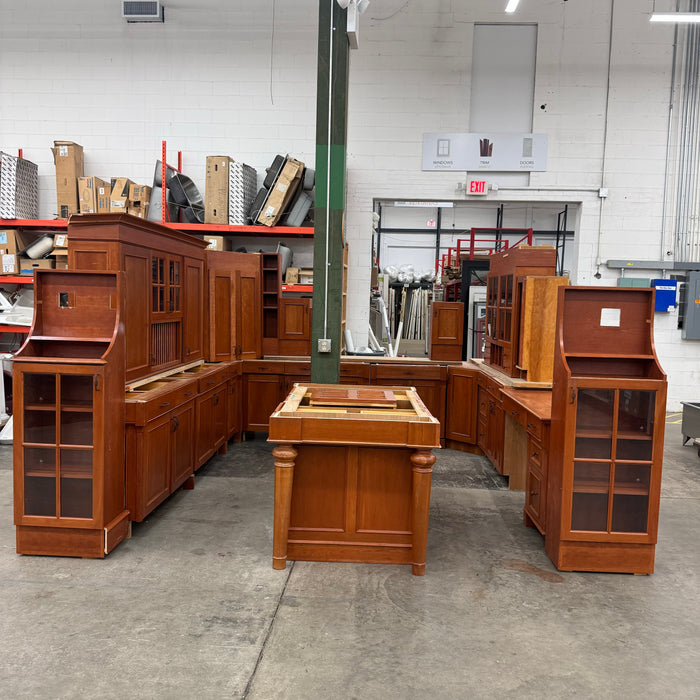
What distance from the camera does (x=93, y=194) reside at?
7.98 meters

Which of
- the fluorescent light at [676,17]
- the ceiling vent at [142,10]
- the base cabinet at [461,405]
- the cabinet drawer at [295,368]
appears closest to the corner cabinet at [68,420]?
the cabinet drawer at [295,368]

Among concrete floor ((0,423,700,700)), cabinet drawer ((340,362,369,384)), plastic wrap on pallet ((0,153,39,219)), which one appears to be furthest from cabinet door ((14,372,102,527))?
plastic wrap on pallet ((0,153,39,219))

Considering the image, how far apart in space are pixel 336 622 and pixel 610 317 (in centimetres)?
243

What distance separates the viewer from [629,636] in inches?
118

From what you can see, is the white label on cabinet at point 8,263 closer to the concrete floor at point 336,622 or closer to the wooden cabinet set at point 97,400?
the wooden cabinet set at point 97,400

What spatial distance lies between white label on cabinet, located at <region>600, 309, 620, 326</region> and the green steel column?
6.68 feet

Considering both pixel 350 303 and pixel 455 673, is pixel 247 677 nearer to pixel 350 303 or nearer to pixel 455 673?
pixel 455 673

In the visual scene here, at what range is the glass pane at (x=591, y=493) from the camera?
3.61 metres

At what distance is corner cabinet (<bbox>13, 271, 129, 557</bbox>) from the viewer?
3582 mm

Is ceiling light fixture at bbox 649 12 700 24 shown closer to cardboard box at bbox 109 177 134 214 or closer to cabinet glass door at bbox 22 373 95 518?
cardboard box at bbox 109 177 134 214

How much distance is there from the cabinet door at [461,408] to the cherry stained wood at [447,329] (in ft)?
7.25

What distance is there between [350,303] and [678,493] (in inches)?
190

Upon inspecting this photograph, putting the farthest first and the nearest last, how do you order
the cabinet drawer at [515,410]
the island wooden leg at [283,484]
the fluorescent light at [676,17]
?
the fluorescent light at [676,17] < the cabinet drawer at [515,410] < the island wooden leg at [283,484]

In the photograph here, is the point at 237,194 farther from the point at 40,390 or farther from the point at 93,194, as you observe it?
the point at 40,390
